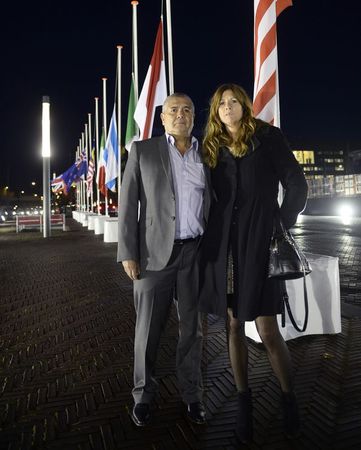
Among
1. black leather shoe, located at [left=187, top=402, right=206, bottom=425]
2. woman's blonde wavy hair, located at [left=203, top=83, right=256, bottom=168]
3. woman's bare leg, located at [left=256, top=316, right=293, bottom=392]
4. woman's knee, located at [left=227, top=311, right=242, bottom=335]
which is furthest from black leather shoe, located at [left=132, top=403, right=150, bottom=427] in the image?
woman's blonde wavy hair, located at [left=203, top=83, right=256, bottom=168]

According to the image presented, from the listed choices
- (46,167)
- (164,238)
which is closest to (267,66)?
(164,238)

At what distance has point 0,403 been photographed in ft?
8.68

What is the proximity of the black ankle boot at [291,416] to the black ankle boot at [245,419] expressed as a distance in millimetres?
206

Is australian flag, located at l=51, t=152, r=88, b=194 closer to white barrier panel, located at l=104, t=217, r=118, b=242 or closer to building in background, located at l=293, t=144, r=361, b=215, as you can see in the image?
white barrier panel, located at l=104, t=217, r=118, b=242

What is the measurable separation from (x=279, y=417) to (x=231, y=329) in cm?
71

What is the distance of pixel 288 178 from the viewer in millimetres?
2182

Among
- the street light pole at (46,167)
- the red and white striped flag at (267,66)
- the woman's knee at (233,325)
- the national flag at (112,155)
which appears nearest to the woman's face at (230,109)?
the woman's knee at (233,325)

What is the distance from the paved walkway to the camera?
7.29ft

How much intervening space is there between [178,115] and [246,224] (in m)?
0.86

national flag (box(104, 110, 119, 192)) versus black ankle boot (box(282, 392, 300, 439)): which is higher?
national flag (box(104, 110, 119, 192))

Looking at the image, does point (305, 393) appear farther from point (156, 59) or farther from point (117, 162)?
point (117, 162)

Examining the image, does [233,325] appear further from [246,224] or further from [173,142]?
[173,142]

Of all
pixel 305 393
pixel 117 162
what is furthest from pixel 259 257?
pixel 117 162

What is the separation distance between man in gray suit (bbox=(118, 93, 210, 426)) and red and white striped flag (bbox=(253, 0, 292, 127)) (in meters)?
1.66
